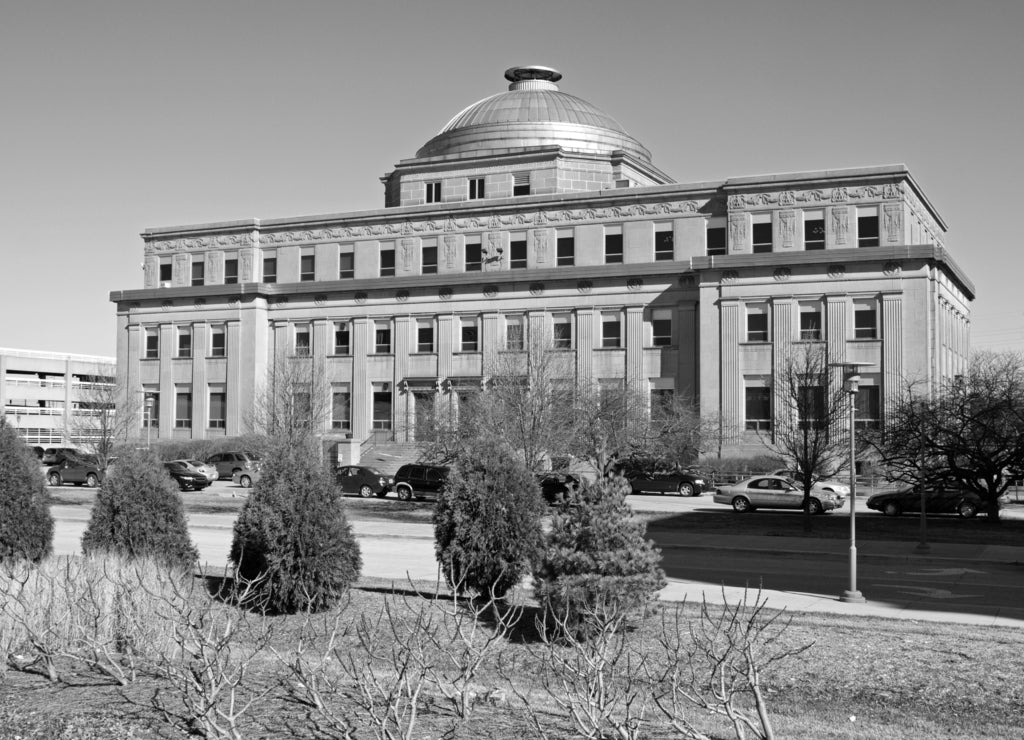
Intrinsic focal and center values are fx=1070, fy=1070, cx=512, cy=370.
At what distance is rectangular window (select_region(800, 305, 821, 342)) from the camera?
2330 inches

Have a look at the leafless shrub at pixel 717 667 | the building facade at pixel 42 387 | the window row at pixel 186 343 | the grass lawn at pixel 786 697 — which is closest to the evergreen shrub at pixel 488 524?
the grass lawn at pixel 786 697

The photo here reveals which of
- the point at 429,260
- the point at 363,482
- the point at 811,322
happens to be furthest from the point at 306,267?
the point at 811,322

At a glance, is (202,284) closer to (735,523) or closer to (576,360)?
(576,360)

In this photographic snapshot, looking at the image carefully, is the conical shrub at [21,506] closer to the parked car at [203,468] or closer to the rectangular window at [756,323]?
the parked car at [203,468]

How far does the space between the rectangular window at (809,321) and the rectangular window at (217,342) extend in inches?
1520

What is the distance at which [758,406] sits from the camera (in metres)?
60.8

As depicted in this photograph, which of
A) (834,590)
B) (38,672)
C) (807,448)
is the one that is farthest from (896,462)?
(38,672)

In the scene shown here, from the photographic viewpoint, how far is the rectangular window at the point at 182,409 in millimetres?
74562

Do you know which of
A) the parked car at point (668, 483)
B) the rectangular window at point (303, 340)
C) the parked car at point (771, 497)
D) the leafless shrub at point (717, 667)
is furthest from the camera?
the rectangular window at point (303, 340)

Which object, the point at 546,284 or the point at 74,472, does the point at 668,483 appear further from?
the point at 74,472

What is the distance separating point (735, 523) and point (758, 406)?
26.8m

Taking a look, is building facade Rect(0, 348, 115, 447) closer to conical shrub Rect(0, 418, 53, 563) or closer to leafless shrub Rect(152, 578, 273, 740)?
conical shrub Rect(0, 418, 53, 563)

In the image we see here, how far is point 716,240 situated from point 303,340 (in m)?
28.5

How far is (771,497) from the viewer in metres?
41.2
